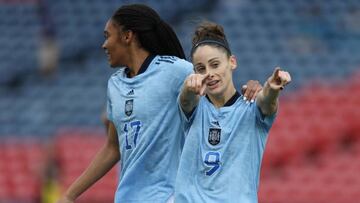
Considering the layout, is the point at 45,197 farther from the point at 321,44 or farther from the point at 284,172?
the point at 321,44

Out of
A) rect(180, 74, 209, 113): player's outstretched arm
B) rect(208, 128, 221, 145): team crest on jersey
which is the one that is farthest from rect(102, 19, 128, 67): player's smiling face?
rect(208, 128, 221, 145): team crest on jersey

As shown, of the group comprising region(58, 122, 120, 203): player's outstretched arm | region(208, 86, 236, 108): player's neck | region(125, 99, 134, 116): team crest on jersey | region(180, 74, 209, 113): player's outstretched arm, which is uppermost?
region(208, 86, 236, 108): player's neck

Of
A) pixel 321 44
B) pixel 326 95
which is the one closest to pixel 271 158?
pixel 326 95

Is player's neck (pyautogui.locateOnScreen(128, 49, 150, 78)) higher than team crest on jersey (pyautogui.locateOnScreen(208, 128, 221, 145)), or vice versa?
player's neck (pyautogui.locateOnScreen(128, 49, 150, 78))

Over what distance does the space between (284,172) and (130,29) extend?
6540 mm

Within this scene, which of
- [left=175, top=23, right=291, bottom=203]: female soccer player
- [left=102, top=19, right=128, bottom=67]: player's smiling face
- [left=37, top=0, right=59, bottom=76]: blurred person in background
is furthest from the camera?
[left=37, top=0, right=59, bottom=76]: blurred person in background

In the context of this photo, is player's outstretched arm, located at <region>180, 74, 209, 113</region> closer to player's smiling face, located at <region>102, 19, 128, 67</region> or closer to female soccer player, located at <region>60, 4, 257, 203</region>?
female soccer player, located at <region>60, 4, 257, 203</region>

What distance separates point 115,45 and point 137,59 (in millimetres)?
131

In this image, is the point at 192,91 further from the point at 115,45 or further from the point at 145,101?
→ the point at 115,45

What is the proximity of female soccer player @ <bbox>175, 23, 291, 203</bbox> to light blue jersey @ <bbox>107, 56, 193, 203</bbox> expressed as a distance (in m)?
0.18

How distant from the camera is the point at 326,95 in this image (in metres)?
11.6

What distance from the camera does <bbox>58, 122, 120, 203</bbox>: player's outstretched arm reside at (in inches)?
202

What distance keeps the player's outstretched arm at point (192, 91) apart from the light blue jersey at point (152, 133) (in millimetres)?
258

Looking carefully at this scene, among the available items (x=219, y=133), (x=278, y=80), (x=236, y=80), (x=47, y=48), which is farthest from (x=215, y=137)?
(x=47, y=48)
